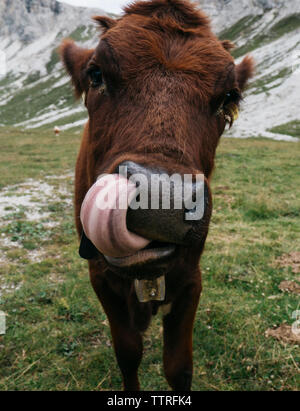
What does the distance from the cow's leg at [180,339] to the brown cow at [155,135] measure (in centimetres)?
1

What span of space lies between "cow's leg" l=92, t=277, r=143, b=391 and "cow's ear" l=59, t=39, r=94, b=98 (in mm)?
1890

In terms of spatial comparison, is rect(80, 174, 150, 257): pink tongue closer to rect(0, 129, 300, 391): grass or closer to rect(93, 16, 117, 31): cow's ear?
rect(93, 16, 117, 31): cow's ear

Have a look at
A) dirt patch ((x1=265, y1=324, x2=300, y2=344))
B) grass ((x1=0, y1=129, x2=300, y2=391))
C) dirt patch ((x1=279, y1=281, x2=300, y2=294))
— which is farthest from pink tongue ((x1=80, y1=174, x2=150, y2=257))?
dirt patch ((x1=279, y1=281, x2=300, y2=294))

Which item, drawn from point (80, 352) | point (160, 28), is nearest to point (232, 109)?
point (160, 28)

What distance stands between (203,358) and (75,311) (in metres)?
1.85

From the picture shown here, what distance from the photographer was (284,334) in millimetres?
3867

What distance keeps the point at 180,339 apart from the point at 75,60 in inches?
114

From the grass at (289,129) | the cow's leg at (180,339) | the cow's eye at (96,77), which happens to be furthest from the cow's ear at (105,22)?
the grass at (289,129)

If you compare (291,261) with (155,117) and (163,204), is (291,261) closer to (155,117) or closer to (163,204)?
(155,117)

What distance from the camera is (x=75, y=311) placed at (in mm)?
4465

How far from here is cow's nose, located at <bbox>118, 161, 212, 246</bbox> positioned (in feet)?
4.90

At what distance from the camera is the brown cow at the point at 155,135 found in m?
1.59

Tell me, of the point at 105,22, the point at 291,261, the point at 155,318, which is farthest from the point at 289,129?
the point at 105,22
